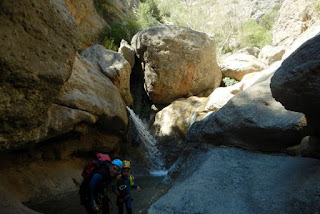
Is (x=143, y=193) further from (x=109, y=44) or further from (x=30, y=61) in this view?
(x=109, y=44)

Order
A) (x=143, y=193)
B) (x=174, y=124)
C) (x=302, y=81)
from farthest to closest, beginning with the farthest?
(x=174, y=124), (x=143, y=193), (x=302, y=81)

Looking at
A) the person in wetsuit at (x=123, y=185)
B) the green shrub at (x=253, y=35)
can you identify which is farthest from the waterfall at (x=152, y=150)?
the green shrub at (x=253, y=35)

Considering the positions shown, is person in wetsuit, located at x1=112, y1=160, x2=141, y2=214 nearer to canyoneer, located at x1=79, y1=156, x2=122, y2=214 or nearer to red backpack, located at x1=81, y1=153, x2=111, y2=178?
canyoneer, located at x1=79, y1=156, x2=122, y2=214

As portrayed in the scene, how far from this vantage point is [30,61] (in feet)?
13.3

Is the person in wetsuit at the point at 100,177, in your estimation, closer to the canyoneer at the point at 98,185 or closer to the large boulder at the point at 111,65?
the canyoneer at the point at 98,185

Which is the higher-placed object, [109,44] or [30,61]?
[30,61]

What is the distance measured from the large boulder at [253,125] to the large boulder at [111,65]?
558 cm

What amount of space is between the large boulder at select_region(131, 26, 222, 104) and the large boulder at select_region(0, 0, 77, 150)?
7.56 m

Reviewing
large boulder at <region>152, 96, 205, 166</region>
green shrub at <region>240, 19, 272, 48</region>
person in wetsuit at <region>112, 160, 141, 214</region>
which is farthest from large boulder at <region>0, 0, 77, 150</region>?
green shrub at <region>240, 19, 272, 48</region>

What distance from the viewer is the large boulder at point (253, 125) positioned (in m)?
4.36

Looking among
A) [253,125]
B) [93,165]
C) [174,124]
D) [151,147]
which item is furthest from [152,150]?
[93,165]

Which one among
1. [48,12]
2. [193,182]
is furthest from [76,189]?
[48,12]

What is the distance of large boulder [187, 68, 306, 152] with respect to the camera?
14.3 feet

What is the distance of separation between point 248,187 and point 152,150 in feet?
25.2
